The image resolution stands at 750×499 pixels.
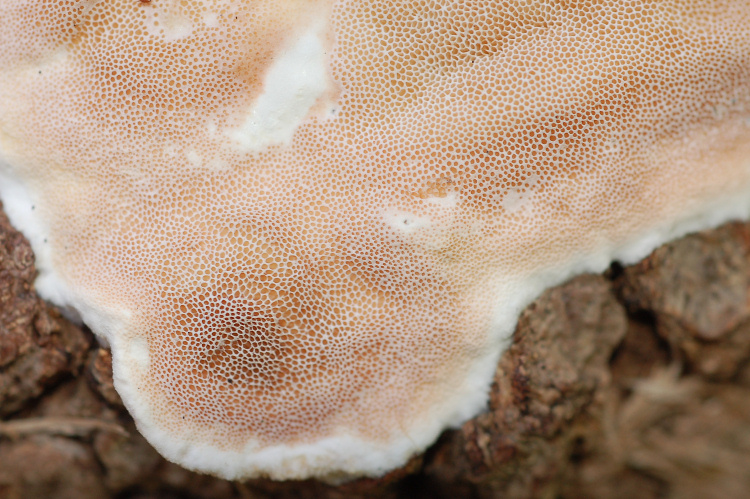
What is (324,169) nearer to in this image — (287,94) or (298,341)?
(287,94)

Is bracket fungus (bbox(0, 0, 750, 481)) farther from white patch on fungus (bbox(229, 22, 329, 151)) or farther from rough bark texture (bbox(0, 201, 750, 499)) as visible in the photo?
rough bark texture (bbox(0, 201, 750, 499))

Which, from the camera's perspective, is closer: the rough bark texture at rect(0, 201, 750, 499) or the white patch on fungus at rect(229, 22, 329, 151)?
the white patch on fungus at rect(229, 22, 329, 151)

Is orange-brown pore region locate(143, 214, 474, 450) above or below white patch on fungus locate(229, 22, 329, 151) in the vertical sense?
below

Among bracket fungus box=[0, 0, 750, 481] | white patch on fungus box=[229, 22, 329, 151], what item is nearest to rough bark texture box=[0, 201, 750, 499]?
bracket fungus box=[0, 0, 750, 481]

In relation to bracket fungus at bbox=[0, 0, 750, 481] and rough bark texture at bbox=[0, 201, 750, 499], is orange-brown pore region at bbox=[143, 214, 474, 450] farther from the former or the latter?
rough bark texture at bbox=[0, 201, 750, 499]

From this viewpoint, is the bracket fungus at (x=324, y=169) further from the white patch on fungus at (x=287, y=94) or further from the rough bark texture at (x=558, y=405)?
the rough bark texture at (x=558, y=405)

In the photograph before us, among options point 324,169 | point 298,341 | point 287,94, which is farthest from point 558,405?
point 287,94

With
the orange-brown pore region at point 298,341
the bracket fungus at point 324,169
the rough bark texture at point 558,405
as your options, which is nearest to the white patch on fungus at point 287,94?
the bracket fungus at point 324,169
